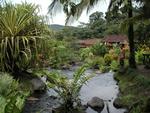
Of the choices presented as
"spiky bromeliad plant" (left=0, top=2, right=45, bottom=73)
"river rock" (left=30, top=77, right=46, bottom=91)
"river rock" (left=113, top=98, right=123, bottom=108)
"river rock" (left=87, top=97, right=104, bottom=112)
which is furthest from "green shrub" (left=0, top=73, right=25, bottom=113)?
"river rock" (left=113, top=98, right=123, bottom=108)

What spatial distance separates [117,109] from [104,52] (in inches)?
743

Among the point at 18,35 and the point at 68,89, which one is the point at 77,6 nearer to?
the point at 18,35

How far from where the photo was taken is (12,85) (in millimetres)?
10797

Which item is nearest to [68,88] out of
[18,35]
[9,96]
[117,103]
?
[117,103]

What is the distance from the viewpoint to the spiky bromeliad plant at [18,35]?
42.4ft

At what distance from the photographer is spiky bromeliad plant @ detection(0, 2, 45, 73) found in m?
12.9

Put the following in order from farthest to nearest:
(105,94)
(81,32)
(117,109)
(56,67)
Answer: (81,32) → (56,67) → (105,94) → (117,109)

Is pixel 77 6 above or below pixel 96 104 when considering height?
above

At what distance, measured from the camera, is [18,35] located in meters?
13.4

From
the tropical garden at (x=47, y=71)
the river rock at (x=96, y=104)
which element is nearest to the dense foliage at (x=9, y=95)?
the tropical garden at (x=47, y=71)

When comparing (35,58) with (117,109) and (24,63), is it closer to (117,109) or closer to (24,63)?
(24,63)

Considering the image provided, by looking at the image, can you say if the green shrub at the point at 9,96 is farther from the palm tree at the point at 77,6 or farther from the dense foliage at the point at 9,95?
the palm tree at the point at 77,6

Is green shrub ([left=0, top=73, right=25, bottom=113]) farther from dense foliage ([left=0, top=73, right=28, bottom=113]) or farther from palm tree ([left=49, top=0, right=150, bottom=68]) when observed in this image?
palm tree ([left=49, top=0, right=150, bottom=68])

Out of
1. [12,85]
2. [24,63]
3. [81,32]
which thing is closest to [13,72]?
[24,63]
